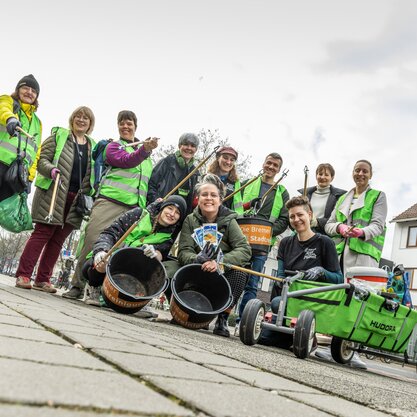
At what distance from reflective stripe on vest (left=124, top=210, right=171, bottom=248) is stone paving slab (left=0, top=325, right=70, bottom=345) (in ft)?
8.98

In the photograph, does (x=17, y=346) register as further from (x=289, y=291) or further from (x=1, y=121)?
(x=1, y=121)

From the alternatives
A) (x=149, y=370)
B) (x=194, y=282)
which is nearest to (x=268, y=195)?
(x=194, y=282)

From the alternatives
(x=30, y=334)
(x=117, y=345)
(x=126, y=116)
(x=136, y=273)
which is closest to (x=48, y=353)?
(x=30, y=334)

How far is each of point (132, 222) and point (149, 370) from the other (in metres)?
3.26

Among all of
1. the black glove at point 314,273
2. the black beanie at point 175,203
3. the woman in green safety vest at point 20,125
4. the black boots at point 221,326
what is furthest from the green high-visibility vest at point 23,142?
the black glove at point 314,273

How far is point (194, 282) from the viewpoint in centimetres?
419

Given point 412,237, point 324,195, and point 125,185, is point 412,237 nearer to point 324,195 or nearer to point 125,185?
point 324,195

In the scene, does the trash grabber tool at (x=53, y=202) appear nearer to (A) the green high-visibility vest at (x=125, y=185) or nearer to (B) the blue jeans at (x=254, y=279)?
(A) the green high-visibility vest at (x=125, y=185)

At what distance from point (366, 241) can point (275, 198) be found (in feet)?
4.07

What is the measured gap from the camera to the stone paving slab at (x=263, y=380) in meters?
1.54

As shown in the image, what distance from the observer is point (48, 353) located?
1.31 metres

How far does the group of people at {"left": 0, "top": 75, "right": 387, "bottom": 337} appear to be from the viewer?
434 cm

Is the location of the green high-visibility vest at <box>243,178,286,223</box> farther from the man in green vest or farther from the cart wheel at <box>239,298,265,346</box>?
the cart wheel at <box>239,298,265,346</box>

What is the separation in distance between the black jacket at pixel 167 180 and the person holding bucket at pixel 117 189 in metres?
0.15
